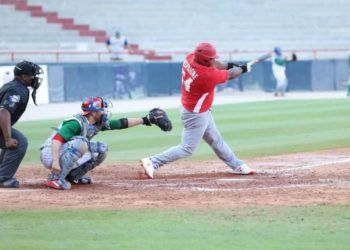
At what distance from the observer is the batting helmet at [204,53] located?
37.3 ft

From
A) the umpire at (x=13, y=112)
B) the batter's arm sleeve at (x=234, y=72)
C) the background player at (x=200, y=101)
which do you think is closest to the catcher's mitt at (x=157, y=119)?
the background player at (x=200, y=101)

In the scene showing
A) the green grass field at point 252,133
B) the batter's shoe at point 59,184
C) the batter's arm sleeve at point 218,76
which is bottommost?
the green grass field at point 252,133

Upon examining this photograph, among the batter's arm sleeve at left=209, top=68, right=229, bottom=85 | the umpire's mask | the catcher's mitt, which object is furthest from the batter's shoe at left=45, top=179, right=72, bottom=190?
the batter's arm sleeve at left=209, top=68, right=229, bottom=85

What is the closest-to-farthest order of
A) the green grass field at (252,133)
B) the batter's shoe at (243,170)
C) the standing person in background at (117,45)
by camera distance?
1. the batter's shoe at (243,170)
2. the green grass field at (252,133)
3. the standing person in background at (117,45)

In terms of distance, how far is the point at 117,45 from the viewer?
36344 mm

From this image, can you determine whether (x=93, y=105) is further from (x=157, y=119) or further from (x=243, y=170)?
(x=243, y=170)

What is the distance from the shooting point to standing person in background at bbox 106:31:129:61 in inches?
1416

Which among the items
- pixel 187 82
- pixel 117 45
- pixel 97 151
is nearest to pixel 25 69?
pixel 97 151

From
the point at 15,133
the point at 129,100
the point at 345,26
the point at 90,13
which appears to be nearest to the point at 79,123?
the point at 15,133

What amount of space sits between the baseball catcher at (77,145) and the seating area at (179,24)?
78.4 feet

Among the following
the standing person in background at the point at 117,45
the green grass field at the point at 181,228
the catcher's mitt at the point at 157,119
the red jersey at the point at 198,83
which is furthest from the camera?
the standing person in background at the point at 117,45

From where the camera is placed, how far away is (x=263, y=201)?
971 cm

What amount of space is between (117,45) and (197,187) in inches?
1014

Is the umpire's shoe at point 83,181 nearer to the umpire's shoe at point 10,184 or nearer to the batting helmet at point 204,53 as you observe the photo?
the umpire's shoe at point 10,184
